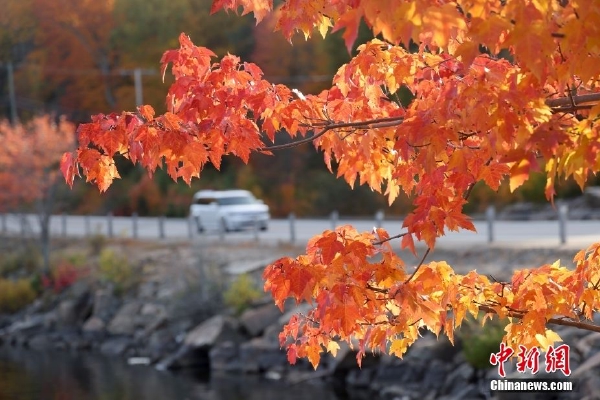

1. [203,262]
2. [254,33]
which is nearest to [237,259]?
[203,262]

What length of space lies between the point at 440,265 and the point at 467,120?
157cm

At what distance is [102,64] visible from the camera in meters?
54.8

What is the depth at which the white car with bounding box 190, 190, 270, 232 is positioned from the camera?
32.6 metres

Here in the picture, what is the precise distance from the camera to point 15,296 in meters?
30.0

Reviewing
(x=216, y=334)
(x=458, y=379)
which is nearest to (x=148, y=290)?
(x=216, y=334)

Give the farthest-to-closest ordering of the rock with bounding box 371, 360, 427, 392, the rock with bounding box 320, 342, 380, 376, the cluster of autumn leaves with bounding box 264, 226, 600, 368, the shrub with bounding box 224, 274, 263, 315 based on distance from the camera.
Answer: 1. the shrub with bounding box 224, 274, 263, 315
2. the rock with bounding box 320, 342, 380, 376
3. the rock with bounding box 371, 360, 427, 392
4. the cluster of autumn leaves with bounding box 264, 226, 600, 368

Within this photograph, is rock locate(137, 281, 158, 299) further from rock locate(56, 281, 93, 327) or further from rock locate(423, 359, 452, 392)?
rock locate(423, 359, 452, 392)

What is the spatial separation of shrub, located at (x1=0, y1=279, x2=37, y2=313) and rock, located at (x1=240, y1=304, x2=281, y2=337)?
1013 cm

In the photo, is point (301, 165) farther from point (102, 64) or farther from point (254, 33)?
point (102, 64)

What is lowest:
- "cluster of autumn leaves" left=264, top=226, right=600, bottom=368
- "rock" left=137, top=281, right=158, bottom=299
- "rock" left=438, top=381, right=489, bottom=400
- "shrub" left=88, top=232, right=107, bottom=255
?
"rock" left=438, top=381, right=489, bottom=400

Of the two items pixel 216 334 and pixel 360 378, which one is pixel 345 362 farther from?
pixel 216 334

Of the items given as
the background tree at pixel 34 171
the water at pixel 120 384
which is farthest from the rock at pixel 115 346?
the background tree at pixel 34 171

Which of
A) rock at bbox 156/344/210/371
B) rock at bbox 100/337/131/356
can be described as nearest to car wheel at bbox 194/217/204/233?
rock at bbox 100/337/131/356

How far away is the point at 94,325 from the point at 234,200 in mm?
7785
